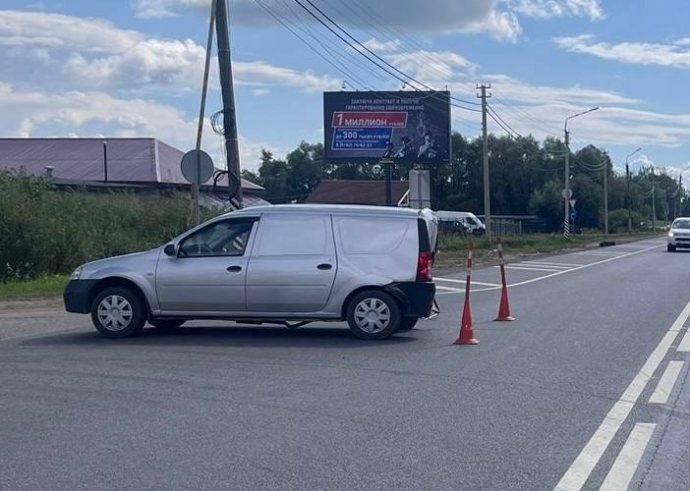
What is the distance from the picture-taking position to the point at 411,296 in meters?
13.4

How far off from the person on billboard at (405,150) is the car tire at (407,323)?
36743 mm

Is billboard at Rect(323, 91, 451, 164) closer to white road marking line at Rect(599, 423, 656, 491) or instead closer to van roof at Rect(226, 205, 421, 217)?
van roof at Rect(226, 205, 421, 217)

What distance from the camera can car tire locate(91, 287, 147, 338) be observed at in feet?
44.4

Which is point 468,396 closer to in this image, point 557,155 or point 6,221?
point 6,221

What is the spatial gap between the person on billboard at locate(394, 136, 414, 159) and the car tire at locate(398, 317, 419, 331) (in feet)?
121

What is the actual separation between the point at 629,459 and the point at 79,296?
8418mm

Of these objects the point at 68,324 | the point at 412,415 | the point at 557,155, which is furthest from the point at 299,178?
the point at 412,415

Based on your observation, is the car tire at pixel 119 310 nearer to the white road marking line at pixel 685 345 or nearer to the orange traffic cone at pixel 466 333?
the orange traffic cone at pixel 466 333

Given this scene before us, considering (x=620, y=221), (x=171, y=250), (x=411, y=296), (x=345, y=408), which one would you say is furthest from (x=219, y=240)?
(x=620, y=221)

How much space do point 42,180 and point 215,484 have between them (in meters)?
22.1

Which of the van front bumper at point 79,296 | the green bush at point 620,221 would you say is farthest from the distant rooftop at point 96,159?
the green bush at point 620,221

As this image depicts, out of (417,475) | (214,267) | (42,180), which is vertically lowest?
(417,475)

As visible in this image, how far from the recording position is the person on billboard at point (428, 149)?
5059 cm

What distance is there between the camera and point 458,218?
81.8 meters
